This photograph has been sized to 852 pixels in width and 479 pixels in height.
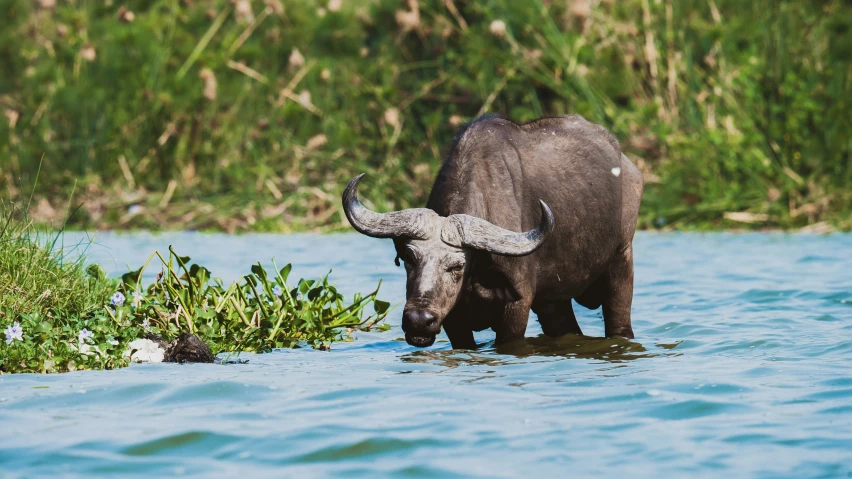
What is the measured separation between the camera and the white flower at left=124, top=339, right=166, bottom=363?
6.88m

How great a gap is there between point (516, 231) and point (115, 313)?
8.01 ft

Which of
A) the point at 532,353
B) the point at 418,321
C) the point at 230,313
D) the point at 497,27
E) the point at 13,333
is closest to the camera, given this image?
the point at 13,333

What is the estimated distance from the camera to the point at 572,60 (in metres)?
16.2

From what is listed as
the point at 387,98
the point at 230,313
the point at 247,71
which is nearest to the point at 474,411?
the point at 230,313

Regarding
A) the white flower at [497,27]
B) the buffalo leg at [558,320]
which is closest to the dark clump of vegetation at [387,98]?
the white flower at [497,27]

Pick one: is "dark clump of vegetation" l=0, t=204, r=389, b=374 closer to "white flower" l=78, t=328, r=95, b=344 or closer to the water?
"white flower" l=78, t=328, r=95, b=344

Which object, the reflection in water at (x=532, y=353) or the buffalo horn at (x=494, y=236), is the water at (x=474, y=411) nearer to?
the reflection in water at (x=532, y=353)

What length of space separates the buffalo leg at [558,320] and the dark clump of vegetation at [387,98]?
23.6 ft

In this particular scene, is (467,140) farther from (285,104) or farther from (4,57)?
(4,57)

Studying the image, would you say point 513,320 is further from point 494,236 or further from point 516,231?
point 494,236

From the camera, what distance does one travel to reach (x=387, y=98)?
17.2 metres

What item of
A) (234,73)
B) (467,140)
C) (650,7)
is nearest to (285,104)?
(234,73)

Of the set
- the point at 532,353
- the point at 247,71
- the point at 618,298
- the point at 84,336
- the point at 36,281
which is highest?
the point at 247,71

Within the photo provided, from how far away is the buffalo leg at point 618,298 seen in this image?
8414 mm
